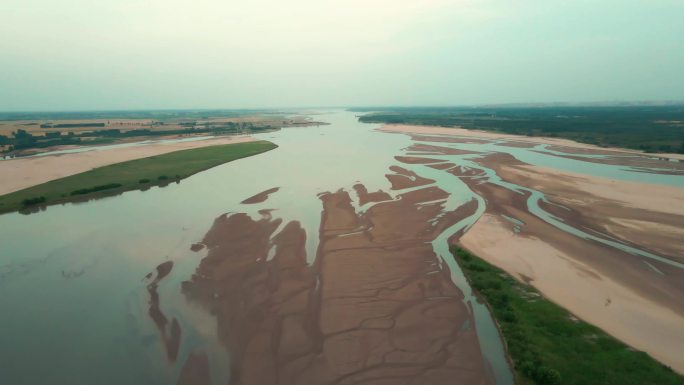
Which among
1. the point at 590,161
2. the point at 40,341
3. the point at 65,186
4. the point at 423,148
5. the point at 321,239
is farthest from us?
the point at 423,148

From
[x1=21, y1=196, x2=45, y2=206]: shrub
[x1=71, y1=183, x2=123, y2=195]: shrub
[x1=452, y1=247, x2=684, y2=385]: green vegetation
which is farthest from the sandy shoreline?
[x1=21, y1=196, x2=45, y2=206]: shrub

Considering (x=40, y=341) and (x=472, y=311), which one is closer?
(x=40, y=341)

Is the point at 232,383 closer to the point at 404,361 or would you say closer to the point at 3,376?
the point at 404,361

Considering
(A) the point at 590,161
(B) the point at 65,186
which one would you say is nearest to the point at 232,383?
(B) the point at 65,186

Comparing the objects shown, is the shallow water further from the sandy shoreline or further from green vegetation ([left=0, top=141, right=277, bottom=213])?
the sandy shoreline

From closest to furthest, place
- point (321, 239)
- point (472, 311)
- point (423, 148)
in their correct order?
point (472, 311)
point (321, 239)
point (423, 148)

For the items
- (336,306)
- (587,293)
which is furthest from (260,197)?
(587,293)
